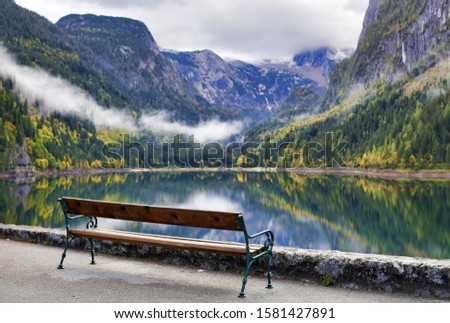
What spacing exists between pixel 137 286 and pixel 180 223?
3.91 feet

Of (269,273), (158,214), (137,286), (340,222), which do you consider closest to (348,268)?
(269,273)

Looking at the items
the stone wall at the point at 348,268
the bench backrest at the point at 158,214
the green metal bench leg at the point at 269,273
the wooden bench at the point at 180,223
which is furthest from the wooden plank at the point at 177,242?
the stone wall at the point at 348,268

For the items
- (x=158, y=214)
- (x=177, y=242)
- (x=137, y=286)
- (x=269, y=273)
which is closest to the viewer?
(x=269, y=273)

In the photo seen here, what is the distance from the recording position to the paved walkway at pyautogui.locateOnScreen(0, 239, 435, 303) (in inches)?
288

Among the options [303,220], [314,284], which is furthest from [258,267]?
[303,220]

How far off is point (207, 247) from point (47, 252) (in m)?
4.53

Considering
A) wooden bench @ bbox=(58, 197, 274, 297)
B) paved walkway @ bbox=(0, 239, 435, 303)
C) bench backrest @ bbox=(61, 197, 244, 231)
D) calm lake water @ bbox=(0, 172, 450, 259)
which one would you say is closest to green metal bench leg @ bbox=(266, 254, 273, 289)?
wooden bench @ bbox=(58, 197, 274, 297)

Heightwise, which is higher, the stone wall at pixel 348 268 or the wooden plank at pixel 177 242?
the wooden plank at pixel 177 242

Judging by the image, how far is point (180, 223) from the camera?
7.94 m

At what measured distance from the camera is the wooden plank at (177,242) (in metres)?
A: 7.62

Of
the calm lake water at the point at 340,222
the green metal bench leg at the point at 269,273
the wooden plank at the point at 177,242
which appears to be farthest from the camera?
the calm lake water at the point at 340,222

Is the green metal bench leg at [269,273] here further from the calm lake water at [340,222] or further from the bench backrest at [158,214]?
the calm lake water at [340,222]

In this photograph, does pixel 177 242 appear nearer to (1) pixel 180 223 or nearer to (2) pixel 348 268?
(1) pixel 180 223
